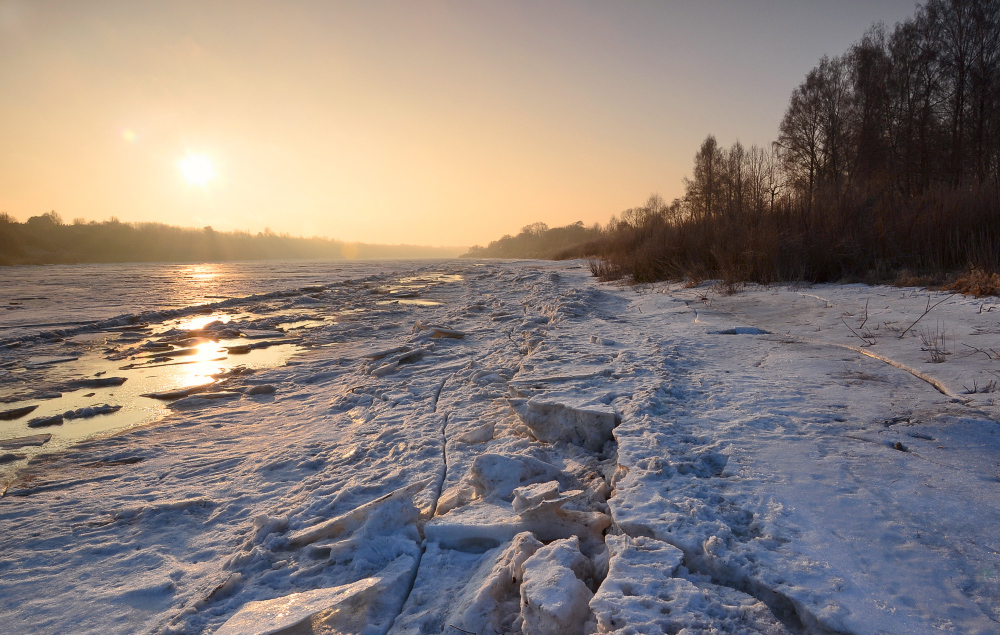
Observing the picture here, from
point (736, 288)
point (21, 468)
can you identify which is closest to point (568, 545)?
point (21, 468)

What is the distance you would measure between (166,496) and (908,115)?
24333 millimetres

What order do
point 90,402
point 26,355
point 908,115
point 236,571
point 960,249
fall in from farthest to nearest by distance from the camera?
point 908,115, point 960,249, point 26,355, point 90,402, point 236,571

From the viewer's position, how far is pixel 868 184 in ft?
26.8

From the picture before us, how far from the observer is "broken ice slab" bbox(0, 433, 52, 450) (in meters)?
2.64

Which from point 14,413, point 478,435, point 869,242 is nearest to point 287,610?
point 478,435

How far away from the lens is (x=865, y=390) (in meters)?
2.43

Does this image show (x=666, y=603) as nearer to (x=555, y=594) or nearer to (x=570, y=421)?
(x=555, y=594)

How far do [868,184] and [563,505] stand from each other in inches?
379

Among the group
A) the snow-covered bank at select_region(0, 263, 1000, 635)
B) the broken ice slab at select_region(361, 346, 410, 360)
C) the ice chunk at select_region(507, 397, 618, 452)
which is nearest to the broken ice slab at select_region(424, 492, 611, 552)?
the snow-covered bank at select_region(0, 263, 1000, 635)

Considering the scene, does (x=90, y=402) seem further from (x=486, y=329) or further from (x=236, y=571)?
(x=486, y=329)

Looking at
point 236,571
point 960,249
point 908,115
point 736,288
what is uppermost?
point 908,115

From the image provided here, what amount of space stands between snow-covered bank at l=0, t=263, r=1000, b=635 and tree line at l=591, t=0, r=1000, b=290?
3235 millimetres

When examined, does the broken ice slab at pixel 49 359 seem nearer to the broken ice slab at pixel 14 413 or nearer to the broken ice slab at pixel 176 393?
the broken ice slab at pixel 14 413

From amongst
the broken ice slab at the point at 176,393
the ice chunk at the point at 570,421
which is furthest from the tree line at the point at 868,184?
the broken ice slab at the point at 176,393
